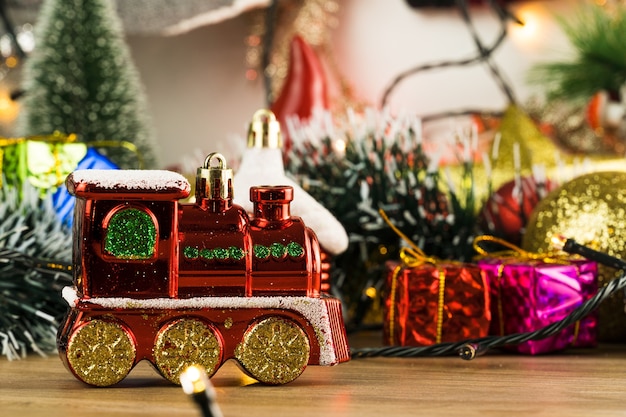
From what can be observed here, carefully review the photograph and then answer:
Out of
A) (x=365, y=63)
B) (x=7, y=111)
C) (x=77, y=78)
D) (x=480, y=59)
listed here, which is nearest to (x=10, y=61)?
(x=7, y=111)

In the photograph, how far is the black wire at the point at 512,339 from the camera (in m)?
0.79

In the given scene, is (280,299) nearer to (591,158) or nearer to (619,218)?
(619,218)

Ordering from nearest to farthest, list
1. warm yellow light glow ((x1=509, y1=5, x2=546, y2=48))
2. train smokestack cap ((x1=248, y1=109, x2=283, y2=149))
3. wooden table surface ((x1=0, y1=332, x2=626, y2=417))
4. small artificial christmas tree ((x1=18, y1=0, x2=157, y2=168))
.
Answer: wooden table surface ((x1=0, y1=332, x2=626, y2=417)) < train smokestack cap ((x1=248, y1=109, x2=283, y2=149)) < small artificial christmas tree ((x1=18, y1=0, x2=157, y2=168)) < warm yellow light glow ((x1=509, y1=5, x2=546, y2=48))

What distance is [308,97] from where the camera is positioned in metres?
1.19

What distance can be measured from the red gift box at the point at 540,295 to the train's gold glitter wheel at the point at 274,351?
26 centimetres

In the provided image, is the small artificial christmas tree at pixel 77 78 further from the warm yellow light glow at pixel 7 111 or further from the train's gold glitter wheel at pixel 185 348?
the train's gold glitter wheel at pixel 185 348

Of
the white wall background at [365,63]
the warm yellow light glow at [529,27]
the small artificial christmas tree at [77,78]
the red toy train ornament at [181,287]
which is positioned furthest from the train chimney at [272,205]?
the warm yellow light glow at [529,27]

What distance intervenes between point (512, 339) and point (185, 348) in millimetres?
301

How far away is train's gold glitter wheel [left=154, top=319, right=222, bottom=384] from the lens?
67 cm

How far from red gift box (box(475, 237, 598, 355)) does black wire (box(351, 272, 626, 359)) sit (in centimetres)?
5

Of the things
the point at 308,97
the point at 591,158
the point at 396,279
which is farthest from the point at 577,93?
the point at 396,279

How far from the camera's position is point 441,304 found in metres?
0.85

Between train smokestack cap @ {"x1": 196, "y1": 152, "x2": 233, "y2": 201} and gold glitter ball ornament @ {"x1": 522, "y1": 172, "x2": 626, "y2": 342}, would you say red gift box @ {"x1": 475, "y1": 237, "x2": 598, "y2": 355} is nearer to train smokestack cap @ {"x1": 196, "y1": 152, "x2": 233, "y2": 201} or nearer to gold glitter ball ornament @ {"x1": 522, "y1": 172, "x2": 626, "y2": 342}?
gold glitter ball ornament @ {"x1": 522, "y1": 172, "x2": 626, "y2": 342}

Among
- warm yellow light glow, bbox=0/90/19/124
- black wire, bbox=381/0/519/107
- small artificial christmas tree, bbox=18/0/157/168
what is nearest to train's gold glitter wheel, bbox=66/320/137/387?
small artificial christmas tree, bbox=18/0/157/168
